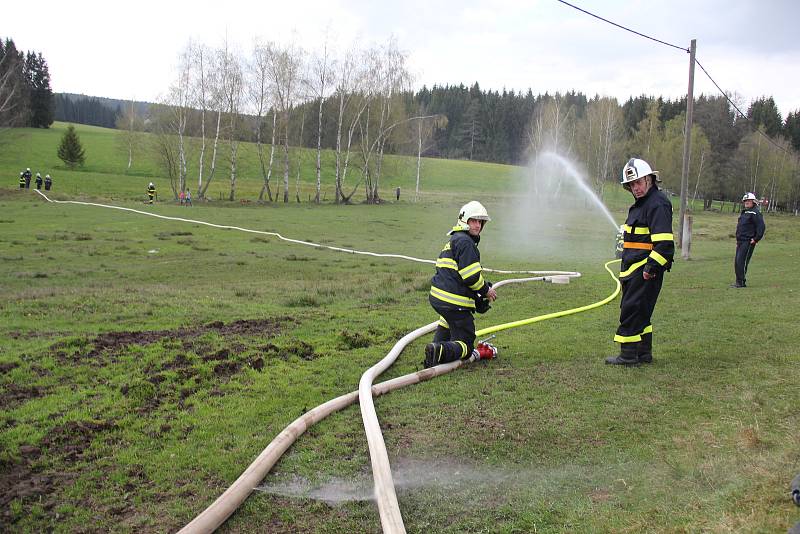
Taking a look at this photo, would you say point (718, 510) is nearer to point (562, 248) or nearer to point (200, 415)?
point (200, 415)

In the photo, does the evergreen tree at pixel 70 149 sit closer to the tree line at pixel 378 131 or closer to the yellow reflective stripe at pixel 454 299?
the tree line at pixel 378 131

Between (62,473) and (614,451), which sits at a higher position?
(614,451)

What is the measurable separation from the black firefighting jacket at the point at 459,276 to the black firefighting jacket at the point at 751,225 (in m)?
9.81

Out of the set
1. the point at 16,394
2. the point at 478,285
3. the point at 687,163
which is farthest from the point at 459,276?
the point at 687,163

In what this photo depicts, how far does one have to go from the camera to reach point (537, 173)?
6125 cm

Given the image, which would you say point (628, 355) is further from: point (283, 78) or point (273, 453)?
point (283, 78)

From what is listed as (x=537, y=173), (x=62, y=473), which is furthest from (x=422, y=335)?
(x=537, y=173)

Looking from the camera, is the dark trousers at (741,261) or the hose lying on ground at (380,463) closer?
the hose lying on ground at (380,463)

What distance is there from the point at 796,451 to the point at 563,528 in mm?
1954

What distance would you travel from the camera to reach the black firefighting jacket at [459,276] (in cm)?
716

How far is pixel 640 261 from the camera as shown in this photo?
7242 mm

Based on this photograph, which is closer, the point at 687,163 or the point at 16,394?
the point at 16,394

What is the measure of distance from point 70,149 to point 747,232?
7273 centimetres

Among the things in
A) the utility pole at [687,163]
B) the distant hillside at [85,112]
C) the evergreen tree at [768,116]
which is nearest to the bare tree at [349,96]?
the utility pole at [687,163]
